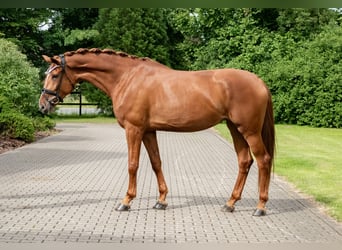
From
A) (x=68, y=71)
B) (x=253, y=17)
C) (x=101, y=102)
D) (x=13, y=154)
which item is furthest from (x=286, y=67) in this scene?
(x=68, y=71)

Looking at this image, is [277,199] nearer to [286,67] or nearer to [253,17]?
[286,67]

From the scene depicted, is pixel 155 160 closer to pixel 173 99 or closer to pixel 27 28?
→ pixel 173 99

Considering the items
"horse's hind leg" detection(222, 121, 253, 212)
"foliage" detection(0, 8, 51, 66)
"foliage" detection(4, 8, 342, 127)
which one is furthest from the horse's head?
"foliage" detection(0, 8, 51, 66)

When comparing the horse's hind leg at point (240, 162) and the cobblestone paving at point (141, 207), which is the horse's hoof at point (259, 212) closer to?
the cobblestone paving at point (141, 207)

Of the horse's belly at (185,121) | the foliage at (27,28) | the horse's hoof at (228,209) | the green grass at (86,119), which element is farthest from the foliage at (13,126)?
the foliage at (27,28)

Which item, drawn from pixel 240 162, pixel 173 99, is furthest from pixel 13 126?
pixel 240 162

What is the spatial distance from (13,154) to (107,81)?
782 cm

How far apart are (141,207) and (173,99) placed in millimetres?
1622

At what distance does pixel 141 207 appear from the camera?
6391 mm

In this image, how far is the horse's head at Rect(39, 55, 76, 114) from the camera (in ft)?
19.2

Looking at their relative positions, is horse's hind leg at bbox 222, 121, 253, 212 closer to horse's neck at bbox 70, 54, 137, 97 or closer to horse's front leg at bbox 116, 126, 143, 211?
horse's front leg at bbox 116, 126, 143, 211

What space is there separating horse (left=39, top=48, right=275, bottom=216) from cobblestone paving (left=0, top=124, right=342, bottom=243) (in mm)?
491

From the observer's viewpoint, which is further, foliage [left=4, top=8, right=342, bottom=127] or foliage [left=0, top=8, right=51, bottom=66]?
foliage [left=0, top=8, right=51, bottom=66]

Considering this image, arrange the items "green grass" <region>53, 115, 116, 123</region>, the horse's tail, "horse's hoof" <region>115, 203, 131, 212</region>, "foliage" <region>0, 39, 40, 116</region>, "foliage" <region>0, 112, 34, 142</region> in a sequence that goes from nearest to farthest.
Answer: the horse's tail → "horse's hoof" <region>115, 203, 131, 212</region> → "foliage" <region>0, 112, 34, 142</region> → "foliage" <region>0, 39, 40, 116</region> → "green grass" <region>53, 115, 116, 123</region>
